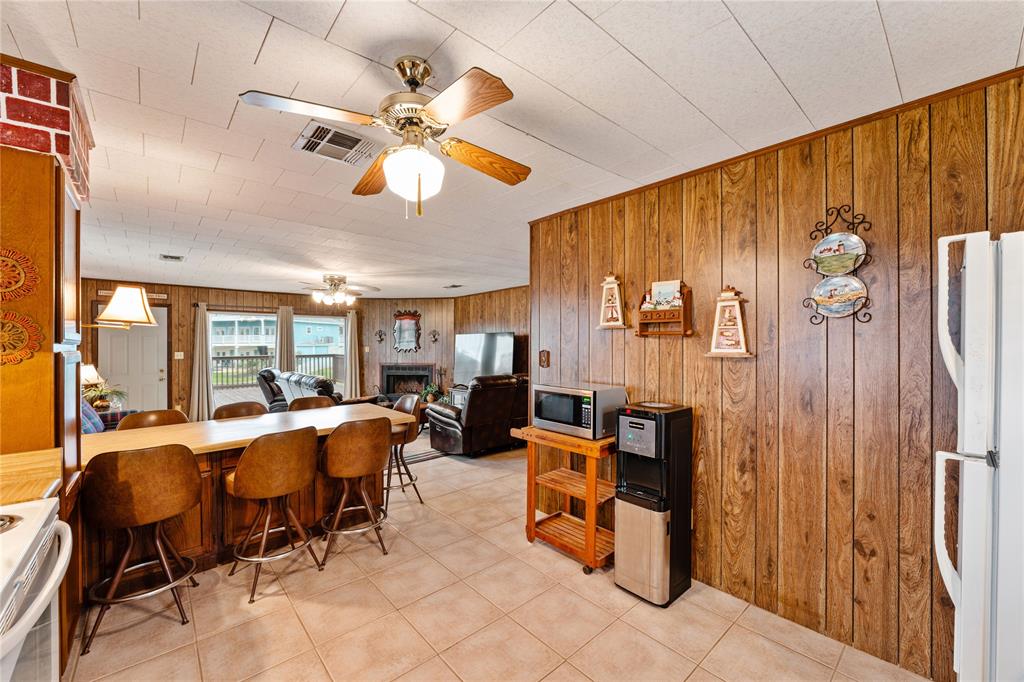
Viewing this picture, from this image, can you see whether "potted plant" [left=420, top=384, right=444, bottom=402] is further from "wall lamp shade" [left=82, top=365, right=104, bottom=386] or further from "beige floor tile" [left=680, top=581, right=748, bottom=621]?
"beige floor tile" [left=680, top=581, right=748, bottom=621]

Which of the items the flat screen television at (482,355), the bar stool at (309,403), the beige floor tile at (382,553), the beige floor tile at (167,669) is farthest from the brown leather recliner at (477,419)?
the beige floor tile at (167,669)

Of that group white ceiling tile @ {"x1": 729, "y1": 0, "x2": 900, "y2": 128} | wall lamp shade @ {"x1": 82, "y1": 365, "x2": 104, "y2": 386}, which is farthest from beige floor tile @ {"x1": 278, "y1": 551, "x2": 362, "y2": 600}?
wall lamp shade @ {"x1": 82, "y1": 365, "x2": 104, "y2": 386}

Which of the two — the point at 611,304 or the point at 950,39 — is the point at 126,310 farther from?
the point at 950,39

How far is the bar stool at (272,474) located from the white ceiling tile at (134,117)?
5.16 ft

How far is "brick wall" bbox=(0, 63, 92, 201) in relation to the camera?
1.54 metres

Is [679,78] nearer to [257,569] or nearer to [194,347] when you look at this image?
[257,569]

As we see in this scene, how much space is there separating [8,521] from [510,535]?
2598mm

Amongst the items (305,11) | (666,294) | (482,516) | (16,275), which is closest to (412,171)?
(305,11)

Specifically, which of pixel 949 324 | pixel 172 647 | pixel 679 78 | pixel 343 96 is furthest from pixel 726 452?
pixel 172 647

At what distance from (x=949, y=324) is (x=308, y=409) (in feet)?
13.5

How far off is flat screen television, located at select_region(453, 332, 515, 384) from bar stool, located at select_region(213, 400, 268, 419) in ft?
13.6

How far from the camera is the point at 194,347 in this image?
7422 millimetres

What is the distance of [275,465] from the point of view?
95.7 inches

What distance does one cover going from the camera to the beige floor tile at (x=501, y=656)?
1840 mm
